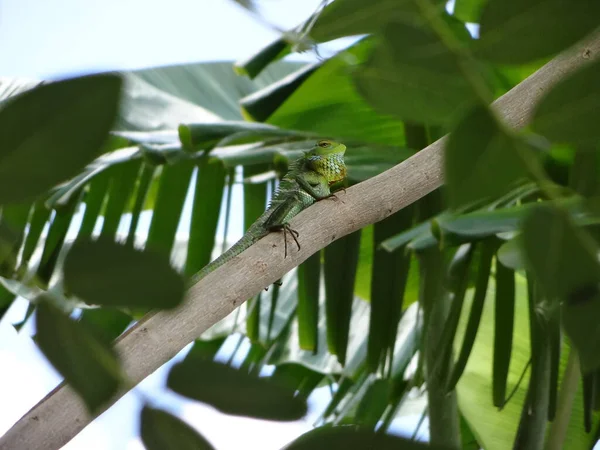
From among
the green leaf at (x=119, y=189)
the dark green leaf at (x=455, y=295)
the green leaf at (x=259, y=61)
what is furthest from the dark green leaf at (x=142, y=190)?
the dark green leaf at (x=455, y=295)

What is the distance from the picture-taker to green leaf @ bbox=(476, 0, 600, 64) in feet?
0.82

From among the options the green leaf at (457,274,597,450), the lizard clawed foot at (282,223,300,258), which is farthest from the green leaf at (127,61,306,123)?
the lizard clawed foot at (282,223,300,258)

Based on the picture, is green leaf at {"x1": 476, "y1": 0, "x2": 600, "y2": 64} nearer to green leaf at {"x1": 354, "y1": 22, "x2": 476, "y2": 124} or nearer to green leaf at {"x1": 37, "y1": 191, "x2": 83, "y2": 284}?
green leaf at {"x1": 354, "y1": 22, "x2": 476, "y2": 124}

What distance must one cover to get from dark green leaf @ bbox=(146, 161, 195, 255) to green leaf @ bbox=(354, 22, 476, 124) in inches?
56.6

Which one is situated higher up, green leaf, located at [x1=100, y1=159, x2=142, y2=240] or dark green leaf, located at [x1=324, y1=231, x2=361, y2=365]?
green leaf, located at [x1=100, y1=159, x2=142, y2=240]

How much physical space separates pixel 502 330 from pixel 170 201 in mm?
826

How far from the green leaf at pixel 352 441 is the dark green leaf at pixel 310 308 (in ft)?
4.29

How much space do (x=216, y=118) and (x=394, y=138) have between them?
558mm

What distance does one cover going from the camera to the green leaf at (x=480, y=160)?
217mm

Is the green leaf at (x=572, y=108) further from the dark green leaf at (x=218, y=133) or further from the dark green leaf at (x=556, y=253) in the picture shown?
the dark green leaf at (x=218, y=133)

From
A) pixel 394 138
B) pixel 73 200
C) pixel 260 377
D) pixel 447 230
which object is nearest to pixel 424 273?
pixel 447 230

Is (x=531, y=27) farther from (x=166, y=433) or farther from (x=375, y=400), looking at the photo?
(x=375, y=400)

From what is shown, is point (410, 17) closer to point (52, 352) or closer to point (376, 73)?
point (376, 73)

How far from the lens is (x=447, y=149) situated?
0.73 feet
